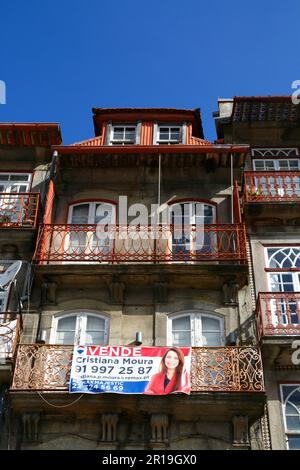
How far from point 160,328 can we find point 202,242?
2725 mm

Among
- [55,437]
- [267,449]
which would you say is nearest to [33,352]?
[55,437]

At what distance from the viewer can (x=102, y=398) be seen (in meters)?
13.2

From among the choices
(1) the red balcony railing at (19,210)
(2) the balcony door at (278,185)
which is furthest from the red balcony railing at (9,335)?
(2) the balcony door at (278,185)

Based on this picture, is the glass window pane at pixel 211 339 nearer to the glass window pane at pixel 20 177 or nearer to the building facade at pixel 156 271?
the building facade at pixel 156 271

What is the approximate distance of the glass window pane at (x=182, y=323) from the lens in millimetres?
15138

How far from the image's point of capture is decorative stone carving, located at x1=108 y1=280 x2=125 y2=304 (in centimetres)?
1547

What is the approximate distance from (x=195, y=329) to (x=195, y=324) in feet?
0.43

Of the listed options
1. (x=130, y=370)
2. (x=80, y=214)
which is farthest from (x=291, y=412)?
(x=80, y=214)

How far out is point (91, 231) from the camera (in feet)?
54.4

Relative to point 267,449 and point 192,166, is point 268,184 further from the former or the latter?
point 267,449

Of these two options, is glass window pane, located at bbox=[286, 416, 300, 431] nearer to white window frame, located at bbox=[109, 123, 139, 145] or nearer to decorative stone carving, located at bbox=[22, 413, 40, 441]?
Answer: decorative stone carving, located at bbox=[22, 413, 40, 441]

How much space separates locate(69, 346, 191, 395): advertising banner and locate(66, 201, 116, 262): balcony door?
2.85 meters

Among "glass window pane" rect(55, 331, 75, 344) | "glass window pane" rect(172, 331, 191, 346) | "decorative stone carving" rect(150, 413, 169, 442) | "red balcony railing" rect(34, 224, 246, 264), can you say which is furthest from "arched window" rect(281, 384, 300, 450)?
"glass window pane" rect(55, 331, 75, 344)

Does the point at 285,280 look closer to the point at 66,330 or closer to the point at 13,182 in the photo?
the point at 66,330
